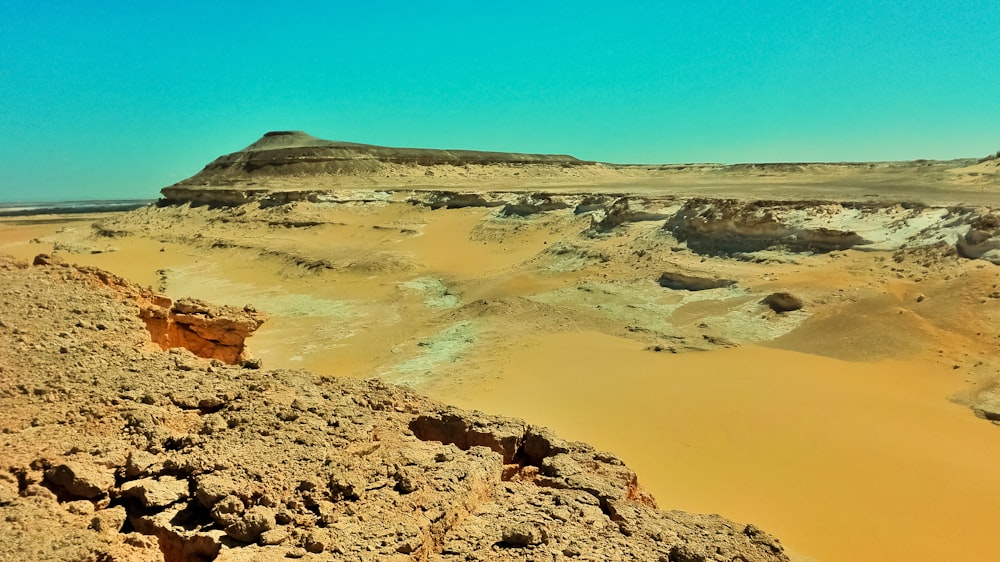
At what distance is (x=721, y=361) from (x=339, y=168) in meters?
39.5

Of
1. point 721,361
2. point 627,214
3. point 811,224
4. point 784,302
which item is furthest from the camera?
point 627,214

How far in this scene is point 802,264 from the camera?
1338 centimetres

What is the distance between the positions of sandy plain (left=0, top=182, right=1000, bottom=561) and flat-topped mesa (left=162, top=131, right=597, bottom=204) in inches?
863

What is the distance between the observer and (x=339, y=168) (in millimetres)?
45188

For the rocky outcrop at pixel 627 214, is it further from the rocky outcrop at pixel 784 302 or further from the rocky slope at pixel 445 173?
the rocky slope at pixel 445 173

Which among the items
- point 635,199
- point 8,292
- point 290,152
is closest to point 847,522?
point 8,292

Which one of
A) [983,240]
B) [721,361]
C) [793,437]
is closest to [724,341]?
[721,361]

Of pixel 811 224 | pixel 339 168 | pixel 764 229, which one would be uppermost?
pixel 339 168

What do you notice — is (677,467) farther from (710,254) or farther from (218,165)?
(218,165)

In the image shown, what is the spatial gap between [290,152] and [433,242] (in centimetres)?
2828

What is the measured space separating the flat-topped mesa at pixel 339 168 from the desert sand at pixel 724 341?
1918 cm

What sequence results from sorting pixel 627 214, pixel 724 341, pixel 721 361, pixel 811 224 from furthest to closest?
1. pixel 627 214
2. pixel 811 224
3. pixel 724 341
4. pixel 721 361

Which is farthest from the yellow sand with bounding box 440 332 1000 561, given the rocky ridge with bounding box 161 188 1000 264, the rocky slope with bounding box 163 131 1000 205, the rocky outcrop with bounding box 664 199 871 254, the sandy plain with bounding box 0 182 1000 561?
the rocky slope with bounding box 163 131 1000 205

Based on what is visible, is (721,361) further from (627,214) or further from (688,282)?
(627,214)
